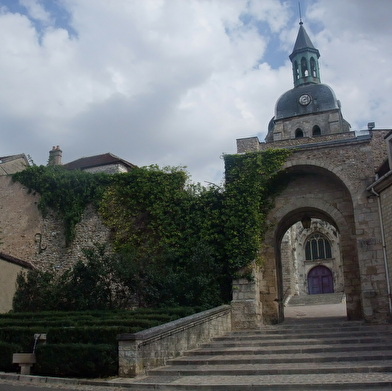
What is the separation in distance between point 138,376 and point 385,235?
8.75 metres

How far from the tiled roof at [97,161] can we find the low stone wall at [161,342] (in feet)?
43.1

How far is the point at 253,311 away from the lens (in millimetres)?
13562

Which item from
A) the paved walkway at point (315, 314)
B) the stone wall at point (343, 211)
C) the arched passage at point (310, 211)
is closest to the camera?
the stone wall at point (343, 211)

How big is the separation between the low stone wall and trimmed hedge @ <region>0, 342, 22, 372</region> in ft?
7.62

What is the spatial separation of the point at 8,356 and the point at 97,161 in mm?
15859

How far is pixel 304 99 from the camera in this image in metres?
43.1

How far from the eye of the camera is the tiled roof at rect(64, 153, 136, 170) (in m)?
23.2

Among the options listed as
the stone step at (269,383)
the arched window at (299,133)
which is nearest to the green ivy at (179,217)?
the stone step at (269,383)

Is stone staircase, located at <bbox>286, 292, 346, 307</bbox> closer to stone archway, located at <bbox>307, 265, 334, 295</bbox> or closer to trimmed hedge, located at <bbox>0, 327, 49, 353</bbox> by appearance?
stone archway, located at <bbox>307, 265, 334, 295</bbox>

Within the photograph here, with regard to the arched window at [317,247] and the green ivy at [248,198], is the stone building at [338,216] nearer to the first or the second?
the green ivy at [248,198]

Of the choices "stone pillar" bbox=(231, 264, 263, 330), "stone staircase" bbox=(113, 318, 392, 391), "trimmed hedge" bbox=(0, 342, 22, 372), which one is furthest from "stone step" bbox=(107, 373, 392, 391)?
"stone pillar" bbox=(231, 264, 263, 330)

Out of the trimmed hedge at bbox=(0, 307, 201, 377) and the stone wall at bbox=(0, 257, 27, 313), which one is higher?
the stone wall at bbox=(0, 257, 27, 313)

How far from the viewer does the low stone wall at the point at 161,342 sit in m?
8.20

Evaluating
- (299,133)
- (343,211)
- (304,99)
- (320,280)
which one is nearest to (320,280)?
(320,280)
